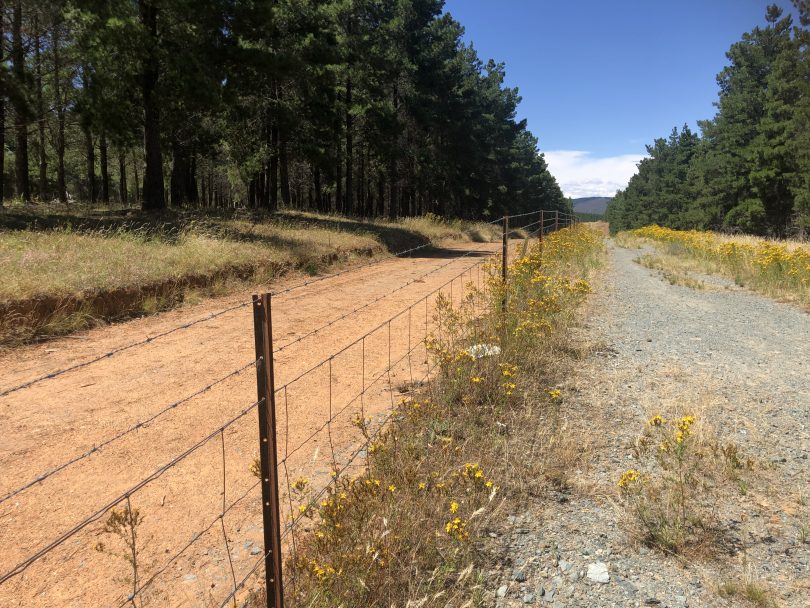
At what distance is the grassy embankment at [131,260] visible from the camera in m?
6.48

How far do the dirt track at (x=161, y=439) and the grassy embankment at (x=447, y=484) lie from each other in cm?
53

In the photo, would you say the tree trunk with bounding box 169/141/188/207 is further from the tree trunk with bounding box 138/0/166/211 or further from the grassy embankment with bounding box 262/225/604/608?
the grassy embankment with bounding box 262/225/604/608

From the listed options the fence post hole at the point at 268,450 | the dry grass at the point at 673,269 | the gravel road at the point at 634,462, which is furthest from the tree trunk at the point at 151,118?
the dry grass at the point at 673,269

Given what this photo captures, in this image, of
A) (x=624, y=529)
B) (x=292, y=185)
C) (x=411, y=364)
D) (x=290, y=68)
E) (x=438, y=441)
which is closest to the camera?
(x=624, y=529)

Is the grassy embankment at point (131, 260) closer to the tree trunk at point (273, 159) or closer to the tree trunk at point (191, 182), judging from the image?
the tree trunk at point (273, 159)

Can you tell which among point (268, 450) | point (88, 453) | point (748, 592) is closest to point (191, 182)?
point (268, 450)

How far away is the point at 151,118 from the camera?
1446 centimetres

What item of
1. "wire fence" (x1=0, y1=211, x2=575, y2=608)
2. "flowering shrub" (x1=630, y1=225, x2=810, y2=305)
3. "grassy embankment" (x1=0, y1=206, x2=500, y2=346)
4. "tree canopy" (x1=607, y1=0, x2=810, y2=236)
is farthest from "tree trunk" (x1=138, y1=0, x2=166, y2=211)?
"tree canopy" (x1=607, y1=0, x2=810, y2=236)

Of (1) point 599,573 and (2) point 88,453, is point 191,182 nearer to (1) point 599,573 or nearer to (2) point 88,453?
(2) point 88,453

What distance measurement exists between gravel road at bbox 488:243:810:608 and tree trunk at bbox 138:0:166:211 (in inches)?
508

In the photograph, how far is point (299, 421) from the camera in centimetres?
437

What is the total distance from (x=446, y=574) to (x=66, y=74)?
63.8ft

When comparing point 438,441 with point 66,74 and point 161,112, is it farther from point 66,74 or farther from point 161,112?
point 66,74

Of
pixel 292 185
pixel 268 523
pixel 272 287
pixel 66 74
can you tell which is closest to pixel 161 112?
pixel 66 74
